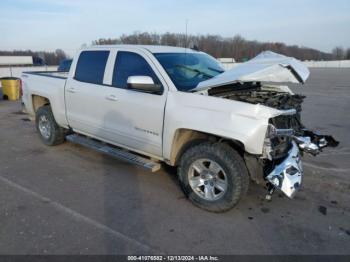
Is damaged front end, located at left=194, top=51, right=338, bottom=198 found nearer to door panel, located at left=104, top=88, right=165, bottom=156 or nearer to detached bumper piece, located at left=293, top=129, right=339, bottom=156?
detached bumper piece, located at left=293, top=129, right=339, bottom=156

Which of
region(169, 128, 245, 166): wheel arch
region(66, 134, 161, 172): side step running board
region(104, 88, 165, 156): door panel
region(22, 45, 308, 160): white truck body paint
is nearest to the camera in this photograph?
region(22, 45, 308, 160): white truck body paint

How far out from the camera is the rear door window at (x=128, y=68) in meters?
4.25

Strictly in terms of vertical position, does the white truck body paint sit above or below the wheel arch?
above

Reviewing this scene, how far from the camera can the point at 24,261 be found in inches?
112

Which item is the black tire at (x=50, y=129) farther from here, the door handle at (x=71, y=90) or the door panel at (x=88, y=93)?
the door handle at (x=71, y=90)

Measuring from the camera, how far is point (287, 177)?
11.2 ft

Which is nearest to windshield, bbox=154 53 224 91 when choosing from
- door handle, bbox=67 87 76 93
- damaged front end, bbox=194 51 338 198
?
damaged front end, bbox=194 51 338 198

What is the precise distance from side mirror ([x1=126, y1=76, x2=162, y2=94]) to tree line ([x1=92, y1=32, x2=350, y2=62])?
2167 mm

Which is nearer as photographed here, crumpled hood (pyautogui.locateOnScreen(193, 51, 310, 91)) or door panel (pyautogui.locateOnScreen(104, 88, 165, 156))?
crumpled hood (pyautogui.locateOnScreen(193, 51, 310, 91))

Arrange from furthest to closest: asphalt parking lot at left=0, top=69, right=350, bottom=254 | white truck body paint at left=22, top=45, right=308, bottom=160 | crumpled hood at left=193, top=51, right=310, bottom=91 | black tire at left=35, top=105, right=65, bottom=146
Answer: black tire at left=35, top=105, right=65, bottom=146, crumpled hood at left=193, top=51, right=310, bottom=91, white truck body paint at left=22, top=45, right=308, bottom=160, asphalt parking lot at left=0, top=69, right=350, bottom=254

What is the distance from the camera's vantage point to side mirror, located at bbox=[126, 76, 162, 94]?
3846 millimetres

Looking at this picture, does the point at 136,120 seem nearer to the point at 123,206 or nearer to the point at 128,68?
the point at 128,68

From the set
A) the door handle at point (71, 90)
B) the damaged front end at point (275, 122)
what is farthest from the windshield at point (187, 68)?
the door handle at point (71, 90)

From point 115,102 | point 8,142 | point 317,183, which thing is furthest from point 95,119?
point 317,183
